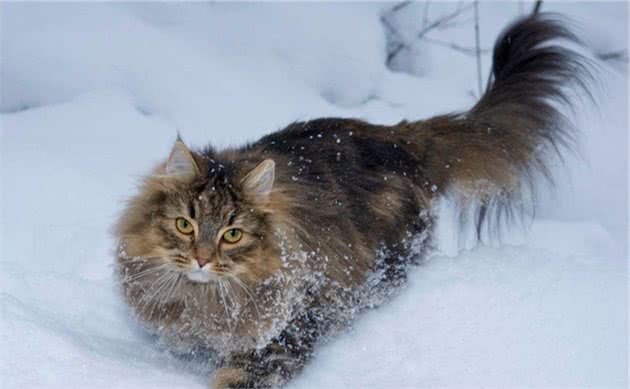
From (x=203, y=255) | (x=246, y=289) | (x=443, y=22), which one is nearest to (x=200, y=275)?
(x=203, y=255)

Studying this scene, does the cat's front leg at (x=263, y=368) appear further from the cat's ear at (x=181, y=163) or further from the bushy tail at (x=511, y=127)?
the bushy tail at (x=511, y=127)

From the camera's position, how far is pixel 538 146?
4.35 meters

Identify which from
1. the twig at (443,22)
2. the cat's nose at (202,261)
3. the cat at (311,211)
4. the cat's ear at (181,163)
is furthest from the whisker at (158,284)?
the twig at (443,22)

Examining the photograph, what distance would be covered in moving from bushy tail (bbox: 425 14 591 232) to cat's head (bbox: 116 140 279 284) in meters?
1.10

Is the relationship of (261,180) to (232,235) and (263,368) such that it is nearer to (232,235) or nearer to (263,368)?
(232,235)

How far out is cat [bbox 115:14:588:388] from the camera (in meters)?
3.40

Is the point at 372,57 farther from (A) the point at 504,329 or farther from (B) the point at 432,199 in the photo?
(A) the point at 504,329

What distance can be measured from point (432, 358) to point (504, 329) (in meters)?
0.34

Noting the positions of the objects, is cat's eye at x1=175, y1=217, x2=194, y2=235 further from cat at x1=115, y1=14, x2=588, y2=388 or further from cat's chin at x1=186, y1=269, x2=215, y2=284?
cat's chin at x1=186, y1=269, x2=215, y2=284

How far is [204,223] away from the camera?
3311 mm

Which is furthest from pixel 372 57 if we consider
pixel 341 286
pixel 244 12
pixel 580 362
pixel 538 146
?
pixel 580 362

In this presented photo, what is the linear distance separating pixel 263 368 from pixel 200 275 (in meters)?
0.50

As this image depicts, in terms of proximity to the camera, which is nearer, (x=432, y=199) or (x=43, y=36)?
(x=432, y=199)

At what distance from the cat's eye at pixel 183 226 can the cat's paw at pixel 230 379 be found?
581 mm
